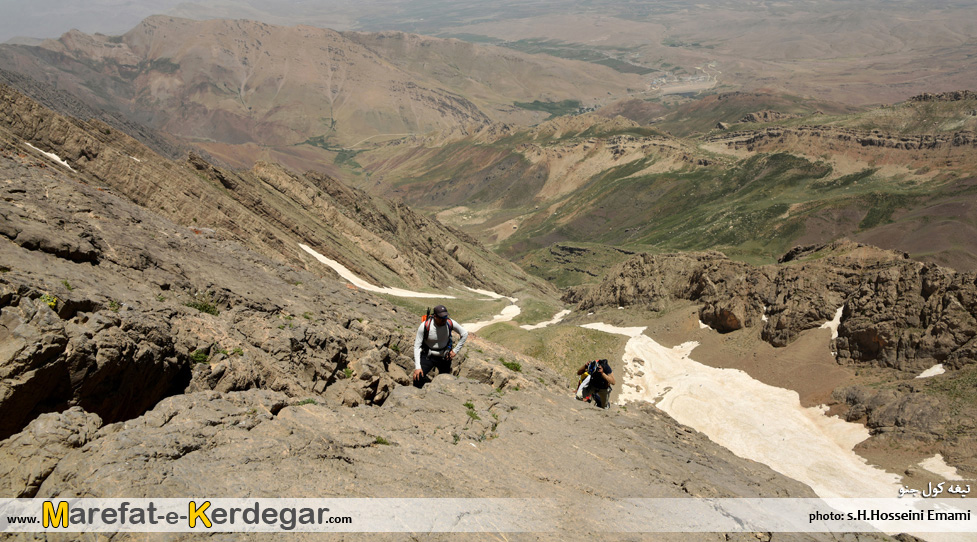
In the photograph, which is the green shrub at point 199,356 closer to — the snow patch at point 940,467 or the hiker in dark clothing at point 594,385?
the hiker in dark clothing at point 594,385

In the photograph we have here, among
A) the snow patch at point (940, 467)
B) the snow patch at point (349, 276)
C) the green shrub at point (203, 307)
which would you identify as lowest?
the snow patch at point (940, 467)

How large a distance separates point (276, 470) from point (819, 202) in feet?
415

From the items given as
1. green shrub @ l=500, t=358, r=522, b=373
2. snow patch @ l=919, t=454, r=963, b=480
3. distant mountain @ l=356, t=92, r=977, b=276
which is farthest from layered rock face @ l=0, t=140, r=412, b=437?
distant mountain @ l=356, t=92, r=977, b=276

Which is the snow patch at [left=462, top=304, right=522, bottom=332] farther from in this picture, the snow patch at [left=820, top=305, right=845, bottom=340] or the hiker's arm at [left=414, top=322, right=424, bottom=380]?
the hiker's arm at [left=414, top=322, right=424, bottom=380]

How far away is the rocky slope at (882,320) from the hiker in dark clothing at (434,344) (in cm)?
2336

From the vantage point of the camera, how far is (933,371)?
31.9 m

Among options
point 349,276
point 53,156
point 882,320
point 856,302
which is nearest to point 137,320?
point 53,156

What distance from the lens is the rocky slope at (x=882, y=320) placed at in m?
27.8

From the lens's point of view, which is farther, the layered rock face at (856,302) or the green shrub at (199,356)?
the layered rock face at (856,302)

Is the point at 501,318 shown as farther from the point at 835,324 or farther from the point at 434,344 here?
the point at 434,344

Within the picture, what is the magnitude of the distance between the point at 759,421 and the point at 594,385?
61.9 feet

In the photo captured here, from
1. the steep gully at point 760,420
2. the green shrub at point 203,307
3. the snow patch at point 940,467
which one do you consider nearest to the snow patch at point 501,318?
the steep gully at point 760,420

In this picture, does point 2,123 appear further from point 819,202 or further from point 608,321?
point 819,202

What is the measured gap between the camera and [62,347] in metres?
8.51
